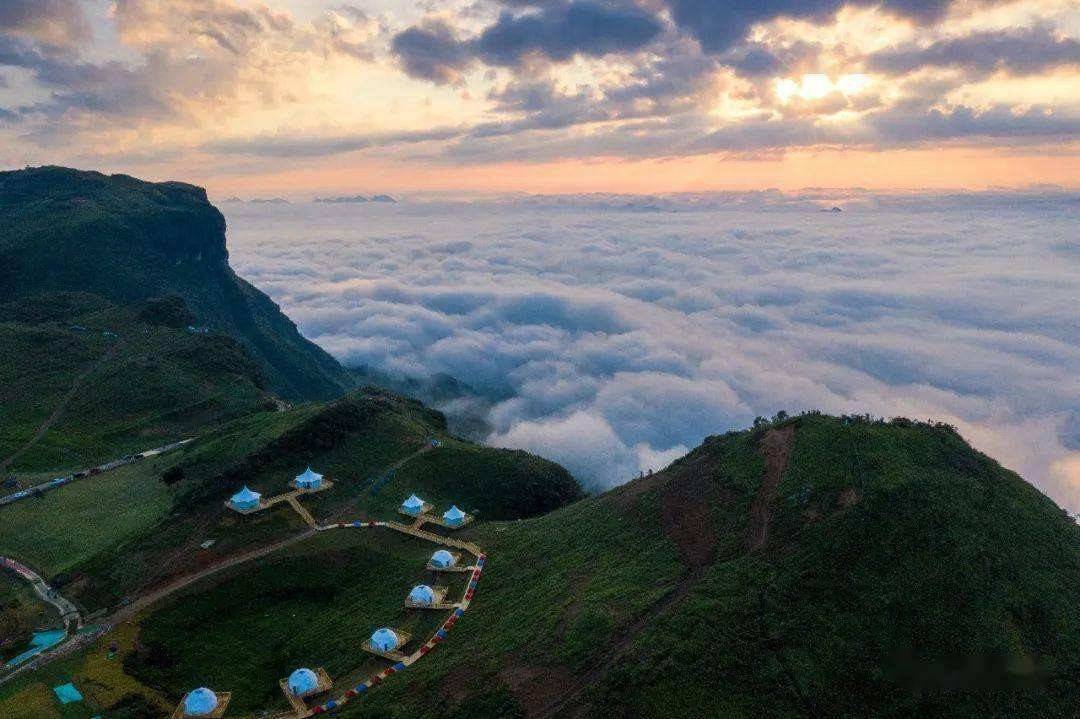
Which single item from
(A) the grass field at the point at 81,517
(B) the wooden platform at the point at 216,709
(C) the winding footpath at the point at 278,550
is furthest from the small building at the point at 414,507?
(B) the wooden platform at the point at 216,709

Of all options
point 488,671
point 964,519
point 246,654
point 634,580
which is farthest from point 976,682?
point 246,654

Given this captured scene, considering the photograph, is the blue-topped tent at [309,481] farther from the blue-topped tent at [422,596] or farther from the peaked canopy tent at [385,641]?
the peaked canopy tent at [385,641]

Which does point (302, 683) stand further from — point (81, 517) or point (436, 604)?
point (81, 517)

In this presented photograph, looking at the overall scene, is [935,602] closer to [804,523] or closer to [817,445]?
[804,523]

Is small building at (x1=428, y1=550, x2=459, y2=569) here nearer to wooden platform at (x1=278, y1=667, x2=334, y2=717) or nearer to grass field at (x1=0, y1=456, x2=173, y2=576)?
wooden platform at (x1=278, y1=667, x2=334, y2=717)

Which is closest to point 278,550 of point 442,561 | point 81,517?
point 442,561
